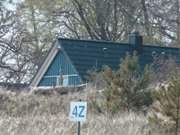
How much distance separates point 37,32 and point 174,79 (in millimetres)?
39645

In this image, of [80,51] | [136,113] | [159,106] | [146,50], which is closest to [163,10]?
[146,50]

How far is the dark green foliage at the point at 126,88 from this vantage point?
2155 centimetres

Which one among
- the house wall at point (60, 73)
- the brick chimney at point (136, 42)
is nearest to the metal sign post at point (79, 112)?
the house wall at point (60, 73)

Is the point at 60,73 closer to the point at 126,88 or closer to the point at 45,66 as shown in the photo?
the point at 45,66

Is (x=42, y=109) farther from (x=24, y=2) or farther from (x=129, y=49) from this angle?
(x=24, y=2)

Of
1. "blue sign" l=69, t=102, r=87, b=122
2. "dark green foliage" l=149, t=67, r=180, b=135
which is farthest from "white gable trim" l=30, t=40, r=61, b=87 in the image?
"blue sign" l=69, t=102, r=87, b=122

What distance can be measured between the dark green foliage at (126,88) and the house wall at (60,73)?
59.1 ft

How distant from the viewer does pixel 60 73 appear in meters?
44.1

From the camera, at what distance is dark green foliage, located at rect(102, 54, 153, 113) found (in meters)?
21.5

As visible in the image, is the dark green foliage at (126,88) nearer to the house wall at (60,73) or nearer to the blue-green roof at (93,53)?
the house wall at (60,73)

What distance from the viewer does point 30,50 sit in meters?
56.4

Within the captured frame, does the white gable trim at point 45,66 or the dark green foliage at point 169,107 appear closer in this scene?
the dark green foliage at point 169,107

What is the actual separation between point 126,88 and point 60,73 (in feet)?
74.3

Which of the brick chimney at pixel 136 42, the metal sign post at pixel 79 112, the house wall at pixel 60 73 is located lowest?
the house wall at pixel 60 73
